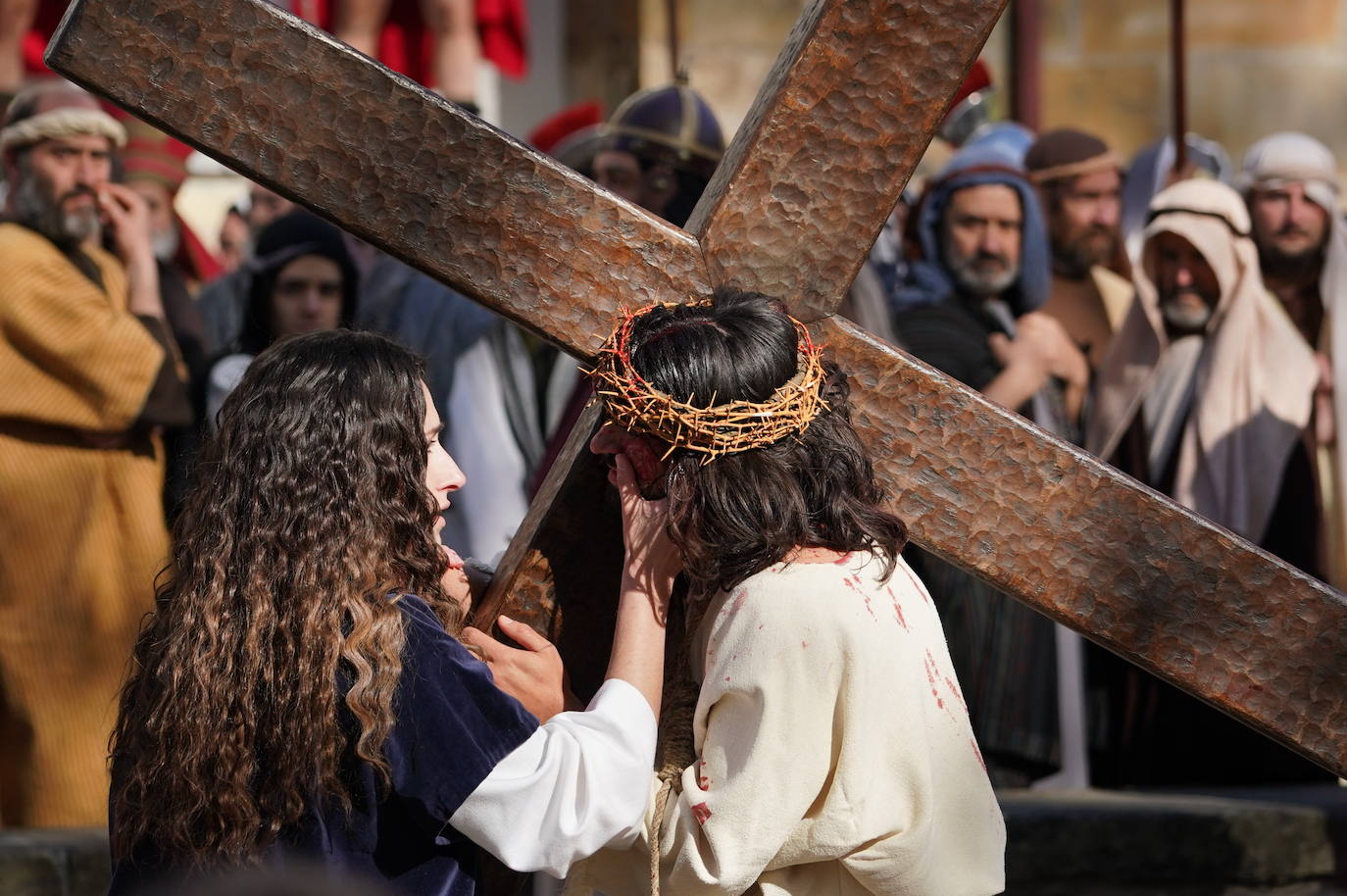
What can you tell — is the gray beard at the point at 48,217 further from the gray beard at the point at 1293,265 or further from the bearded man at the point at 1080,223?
the gray beard at the point at 1293,265

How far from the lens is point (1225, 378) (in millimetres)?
5418

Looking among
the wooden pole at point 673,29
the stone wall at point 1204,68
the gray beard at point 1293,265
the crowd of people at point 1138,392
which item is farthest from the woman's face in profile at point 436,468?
the stone wall at point 1204,68

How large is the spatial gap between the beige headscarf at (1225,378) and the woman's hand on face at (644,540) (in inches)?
142

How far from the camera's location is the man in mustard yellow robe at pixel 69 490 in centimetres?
439

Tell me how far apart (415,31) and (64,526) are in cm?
361

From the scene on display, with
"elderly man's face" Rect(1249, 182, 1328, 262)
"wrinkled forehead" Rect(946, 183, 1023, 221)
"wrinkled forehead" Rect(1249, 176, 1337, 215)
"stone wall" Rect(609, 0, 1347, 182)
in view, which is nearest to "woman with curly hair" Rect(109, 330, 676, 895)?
"wrinkled forehead" Rect(946, 183, 1023, 221)

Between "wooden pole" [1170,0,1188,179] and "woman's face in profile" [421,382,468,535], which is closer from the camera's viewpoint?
"woman's face in profile" [421,382,468,535]

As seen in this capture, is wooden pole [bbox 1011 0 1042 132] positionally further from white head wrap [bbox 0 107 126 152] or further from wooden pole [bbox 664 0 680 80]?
white head wrap [bbox 0 107 126 152]

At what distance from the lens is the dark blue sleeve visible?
1.80 meters

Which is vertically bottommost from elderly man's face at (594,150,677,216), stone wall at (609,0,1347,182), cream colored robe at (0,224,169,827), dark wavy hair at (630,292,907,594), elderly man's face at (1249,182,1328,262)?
cream colored robe at (0,224,169,827)

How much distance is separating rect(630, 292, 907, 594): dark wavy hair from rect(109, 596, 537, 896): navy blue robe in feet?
0.90

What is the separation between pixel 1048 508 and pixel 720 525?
38 centimetres

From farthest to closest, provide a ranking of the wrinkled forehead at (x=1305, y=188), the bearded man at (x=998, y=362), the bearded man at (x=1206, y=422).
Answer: the wrinkled forehead at (x=1305, y=188) → the bearded man at (x=1206, y=422) → the bearded man at (x=998, y=362)

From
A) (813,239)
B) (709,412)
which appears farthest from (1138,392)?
(709,412)
